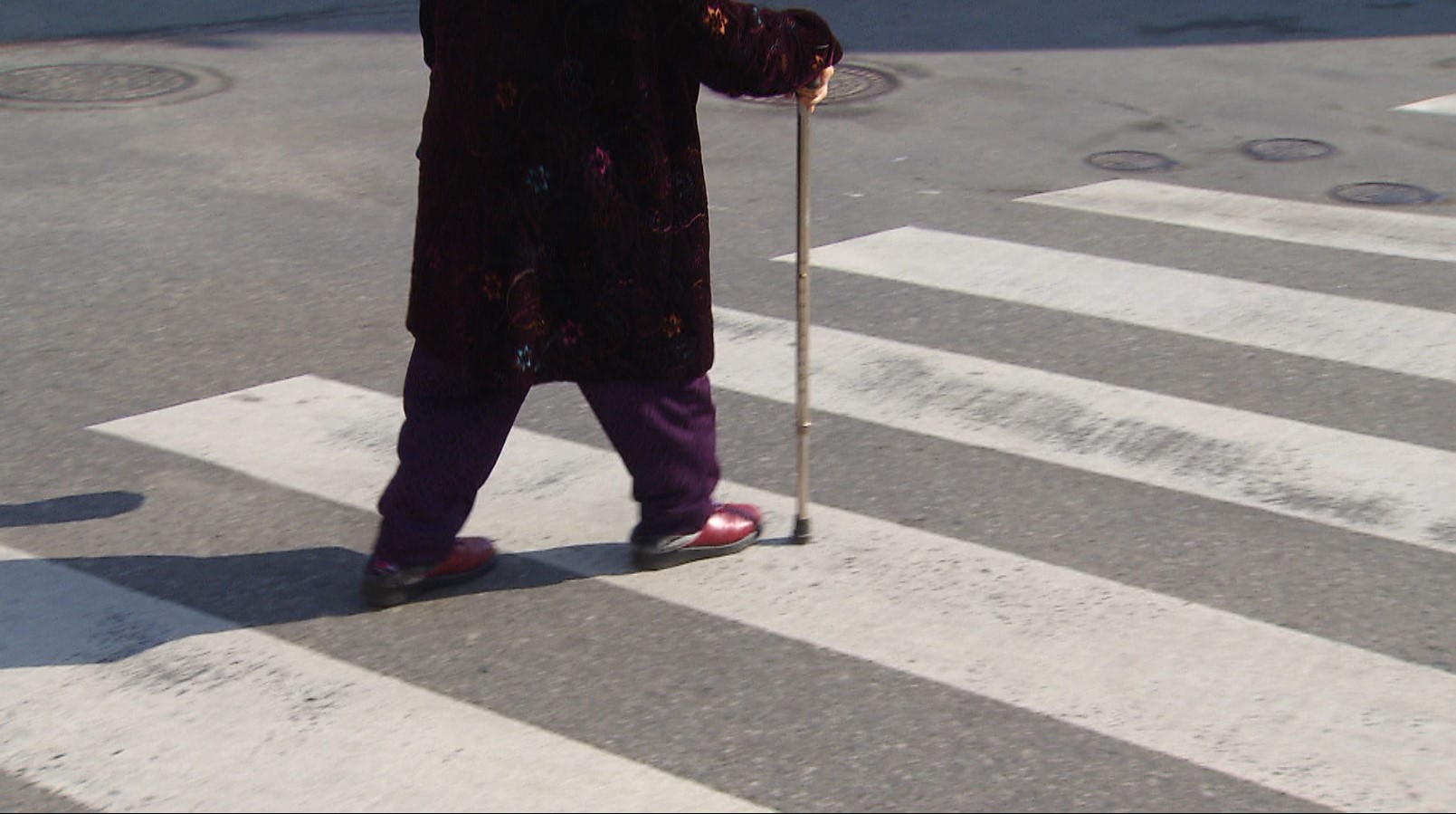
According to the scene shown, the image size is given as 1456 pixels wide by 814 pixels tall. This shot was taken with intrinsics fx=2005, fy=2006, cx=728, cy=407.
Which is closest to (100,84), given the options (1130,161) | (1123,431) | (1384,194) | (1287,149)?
(1130,161)

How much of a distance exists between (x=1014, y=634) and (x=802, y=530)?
650mm


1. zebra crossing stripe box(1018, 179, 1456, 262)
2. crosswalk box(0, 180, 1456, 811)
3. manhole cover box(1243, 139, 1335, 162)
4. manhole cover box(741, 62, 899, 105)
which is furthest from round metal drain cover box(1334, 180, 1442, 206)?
manhole cover box(741, 62, 899, 105)

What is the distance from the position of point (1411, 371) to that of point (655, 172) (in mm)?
2667

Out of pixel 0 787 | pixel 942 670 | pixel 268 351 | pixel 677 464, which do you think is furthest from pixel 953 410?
pixel 0 787

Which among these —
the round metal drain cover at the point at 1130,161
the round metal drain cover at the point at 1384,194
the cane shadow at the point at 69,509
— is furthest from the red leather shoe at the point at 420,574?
the round metal drain cover at the point at 1130,161

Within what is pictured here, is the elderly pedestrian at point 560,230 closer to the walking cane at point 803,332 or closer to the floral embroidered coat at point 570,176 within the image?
the floral embroidered coat at point 570,176

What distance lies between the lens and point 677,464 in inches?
162

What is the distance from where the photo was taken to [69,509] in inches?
181

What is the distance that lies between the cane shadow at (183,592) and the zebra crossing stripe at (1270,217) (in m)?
3.65

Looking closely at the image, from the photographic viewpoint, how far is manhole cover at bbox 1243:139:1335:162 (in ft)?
27.7

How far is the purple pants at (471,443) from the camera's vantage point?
12.9 feet

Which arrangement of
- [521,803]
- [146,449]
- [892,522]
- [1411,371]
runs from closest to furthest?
1. [521,803]
2. [892,522]
3. [146,449]
4. [1411,371]

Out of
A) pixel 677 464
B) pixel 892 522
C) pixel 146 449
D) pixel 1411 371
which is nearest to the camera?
pixel 677 464

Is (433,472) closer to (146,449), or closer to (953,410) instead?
(146,449)
